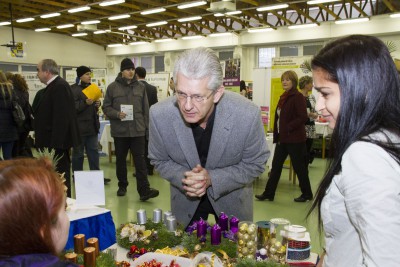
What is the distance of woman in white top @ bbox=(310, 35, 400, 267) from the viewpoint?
683 mm

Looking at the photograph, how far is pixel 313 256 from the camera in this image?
147cm

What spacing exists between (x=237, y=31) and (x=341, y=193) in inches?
477

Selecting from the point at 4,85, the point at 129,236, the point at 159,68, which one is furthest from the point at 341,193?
the point at 159,68

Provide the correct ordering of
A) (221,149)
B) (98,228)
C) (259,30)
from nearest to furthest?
(221,149), (98,228), (259,30)

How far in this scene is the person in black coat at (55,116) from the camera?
11.6 ft

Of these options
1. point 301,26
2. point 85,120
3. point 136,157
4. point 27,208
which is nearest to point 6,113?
point 85,120

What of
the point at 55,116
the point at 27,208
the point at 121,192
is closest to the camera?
the point at 27,208

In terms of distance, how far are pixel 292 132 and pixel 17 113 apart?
3285 millimetres

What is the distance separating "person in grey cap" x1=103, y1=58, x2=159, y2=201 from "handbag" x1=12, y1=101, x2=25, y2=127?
3.31 feet

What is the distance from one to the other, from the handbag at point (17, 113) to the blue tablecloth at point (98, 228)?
124 inches

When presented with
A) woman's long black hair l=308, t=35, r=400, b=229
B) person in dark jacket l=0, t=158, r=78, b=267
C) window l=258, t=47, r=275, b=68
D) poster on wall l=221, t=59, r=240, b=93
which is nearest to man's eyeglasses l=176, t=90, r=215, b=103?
woman's long black hair l=308, t=35, r=400, b=229

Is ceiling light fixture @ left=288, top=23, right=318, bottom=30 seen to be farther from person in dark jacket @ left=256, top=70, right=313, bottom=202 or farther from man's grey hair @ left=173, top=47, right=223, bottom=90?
man's grey hair @ left=173, top=47, right=223, bottom=90

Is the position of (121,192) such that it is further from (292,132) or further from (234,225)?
(234,225)

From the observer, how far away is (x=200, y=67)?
136 cm
